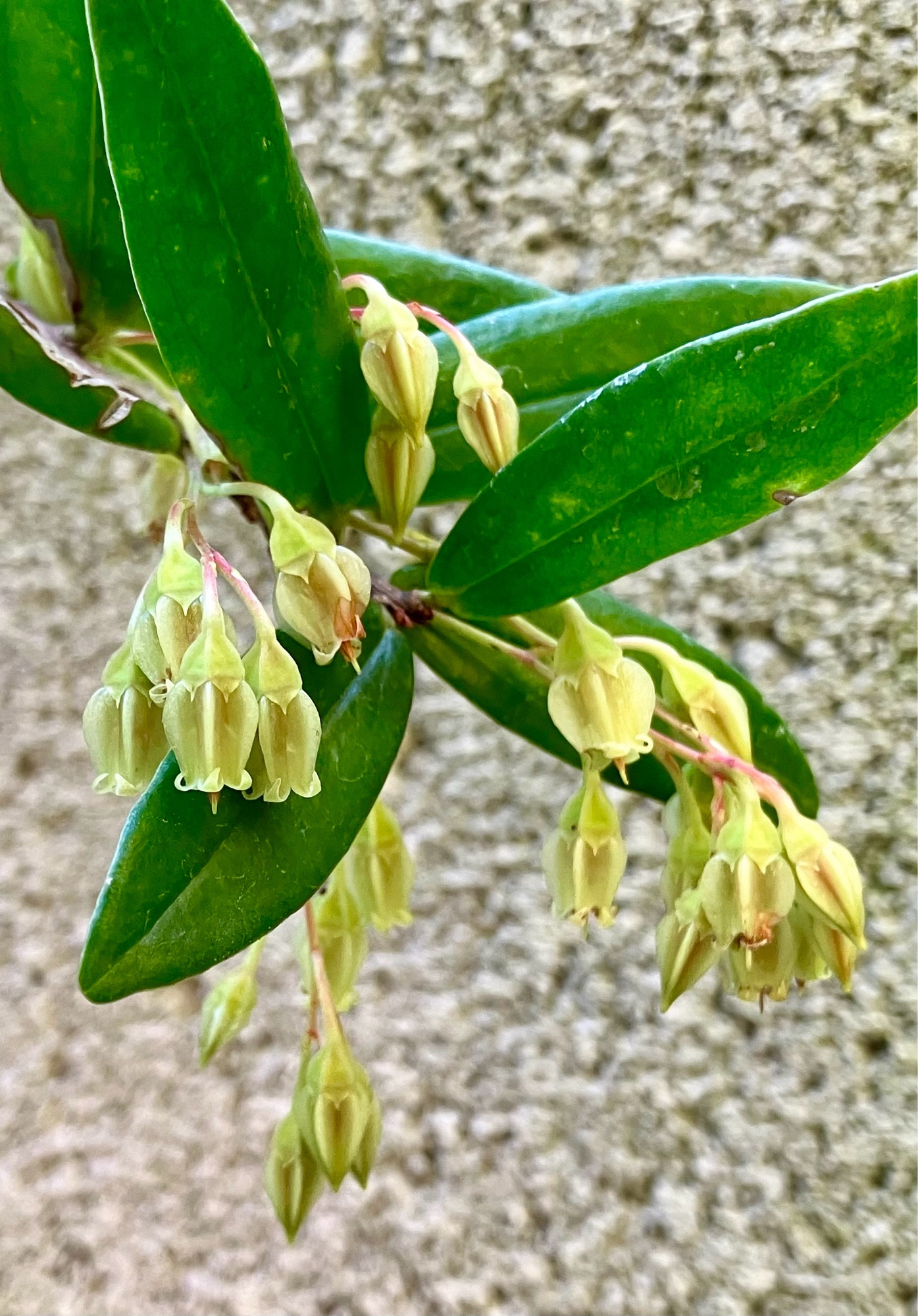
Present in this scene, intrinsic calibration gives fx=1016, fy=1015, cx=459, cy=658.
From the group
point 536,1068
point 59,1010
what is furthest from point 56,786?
point 536,1068

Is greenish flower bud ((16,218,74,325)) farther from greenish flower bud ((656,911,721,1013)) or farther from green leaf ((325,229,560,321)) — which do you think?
greenish flower bud ((656,911,721,1013))

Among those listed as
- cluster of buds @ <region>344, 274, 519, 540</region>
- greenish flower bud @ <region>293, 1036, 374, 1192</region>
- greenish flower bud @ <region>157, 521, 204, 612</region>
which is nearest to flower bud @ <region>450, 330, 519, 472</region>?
cluster of buds @ <region>344, 274, 519, 540</region>

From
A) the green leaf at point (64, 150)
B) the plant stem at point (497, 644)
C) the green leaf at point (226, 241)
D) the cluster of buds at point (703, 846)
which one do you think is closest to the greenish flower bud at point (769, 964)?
the cluster of buds at point (703, 846)

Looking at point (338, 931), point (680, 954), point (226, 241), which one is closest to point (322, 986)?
point (338, 931)

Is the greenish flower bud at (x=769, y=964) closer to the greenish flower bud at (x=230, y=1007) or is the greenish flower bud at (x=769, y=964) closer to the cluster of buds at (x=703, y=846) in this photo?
the cluster of buds at (x=703, y=846)

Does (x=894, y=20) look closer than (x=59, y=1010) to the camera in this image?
Yes

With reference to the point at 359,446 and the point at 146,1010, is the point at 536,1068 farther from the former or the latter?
the point at 359,446
